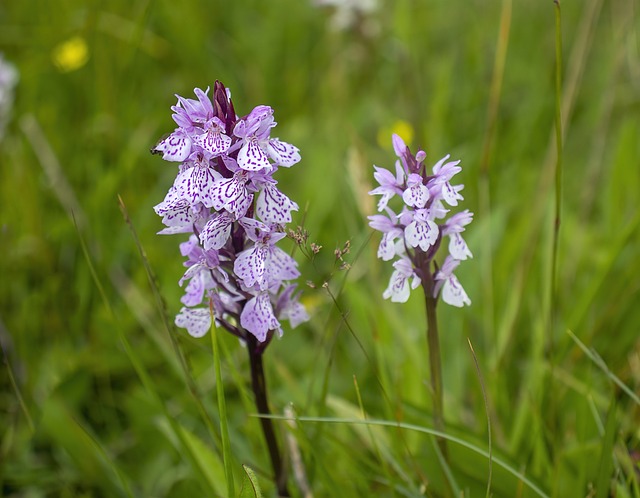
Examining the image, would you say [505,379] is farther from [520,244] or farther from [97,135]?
[97,135]

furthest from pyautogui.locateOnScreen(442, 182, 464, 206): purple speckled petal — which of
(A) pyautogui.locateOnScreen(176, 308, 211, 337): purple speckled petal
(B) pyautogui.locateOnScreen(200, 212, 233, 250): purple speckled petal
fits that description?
(A) pyautogui.locateOnScreen(176, 308, 211, 337): purple speckled petal

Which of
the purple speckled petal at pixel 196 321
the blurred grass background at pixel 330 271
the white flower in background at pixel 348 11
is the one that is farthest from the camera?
the white flower in background at pixel 348 11

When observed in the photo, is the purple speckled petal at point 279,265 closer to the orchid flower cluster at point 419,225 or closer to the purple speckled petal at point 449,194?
the orchid flower cluster at point 419,225

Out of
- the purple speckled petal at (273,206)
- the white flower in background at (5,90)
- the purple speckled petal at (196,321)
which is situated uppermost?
the white flower in background at (5,90)

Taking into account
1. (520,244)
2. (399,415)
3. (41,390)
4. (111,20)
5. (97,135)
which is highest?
(111,20)

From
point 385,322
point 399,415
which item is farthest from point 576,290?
point 399,415

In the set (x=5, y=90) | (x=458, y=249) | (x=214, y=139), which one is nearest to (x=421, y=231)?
(x=458, y=249)

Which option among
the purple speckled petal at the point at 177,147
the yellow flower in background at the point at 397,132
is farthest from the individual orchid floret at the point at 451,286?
the yellow flower in background at the point at 397,132
